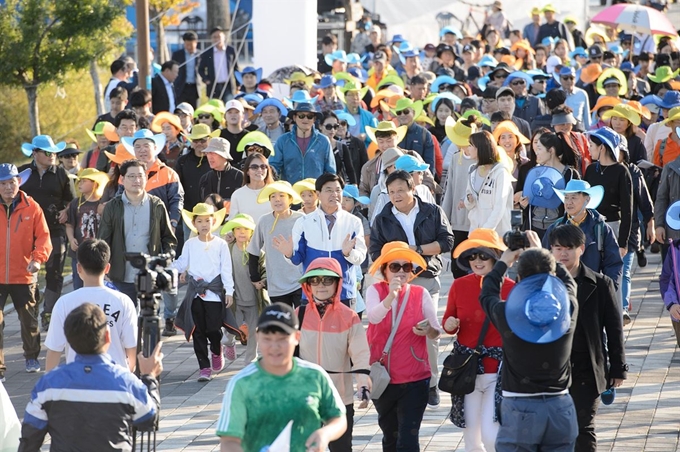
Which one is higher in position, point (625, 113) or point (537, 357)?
point (625, 113)

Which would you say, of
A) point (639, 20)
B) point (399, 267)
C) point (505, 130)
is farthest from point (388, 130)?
point (639, 20)

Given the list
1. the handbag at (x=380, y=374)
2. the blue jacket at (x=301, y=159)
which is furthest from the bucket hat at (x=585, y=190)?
the blue jacket at (x=301, y=159)

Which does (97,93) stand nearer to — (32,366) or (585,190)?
(32,366)

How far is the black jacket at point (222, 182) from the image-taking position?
1345cm

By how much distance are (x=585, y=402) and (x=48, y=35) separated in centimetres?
1511

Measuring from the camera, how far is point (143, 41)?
723 inches

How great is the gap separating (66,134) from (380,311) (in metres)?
17.6

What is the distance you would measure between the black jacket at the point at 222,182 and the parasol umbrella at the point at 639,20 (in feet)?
38.1

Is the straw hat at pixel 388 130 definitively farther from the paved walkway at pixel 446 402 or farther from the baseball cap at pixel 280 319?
the baseball cap at pixel 280 319

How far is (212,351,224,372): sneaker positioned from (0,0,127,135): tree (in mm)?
10262

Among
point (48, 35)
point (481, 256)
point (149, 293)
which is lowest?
point (481, 256)

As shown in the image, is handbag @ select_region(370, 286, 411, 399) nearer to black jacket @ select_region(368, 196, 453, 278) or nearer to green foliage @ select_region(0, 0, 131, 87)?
black jacket @ select_region(368, 196, 453, 278)

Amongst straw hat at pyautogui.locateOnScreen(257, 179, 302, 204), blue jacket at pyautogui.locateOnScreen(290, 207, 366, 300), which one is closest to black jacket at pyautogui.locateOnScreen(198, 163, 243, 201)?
straw hat at pyautogui.locateOnScreen(257, 179, 302, 204)

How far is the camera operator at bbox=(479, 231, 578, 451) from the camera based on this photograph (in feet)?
21.9
